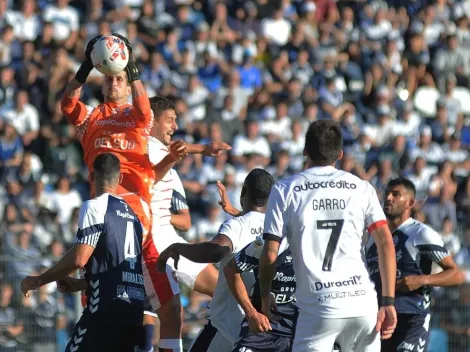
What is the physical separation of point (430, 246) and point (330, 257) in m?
2.89

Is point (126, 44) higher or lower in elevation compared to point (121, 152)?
higher

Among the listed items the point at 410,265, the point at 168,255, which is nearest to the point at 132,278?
the point at 168,255

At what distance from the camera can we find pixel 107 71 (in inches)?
393

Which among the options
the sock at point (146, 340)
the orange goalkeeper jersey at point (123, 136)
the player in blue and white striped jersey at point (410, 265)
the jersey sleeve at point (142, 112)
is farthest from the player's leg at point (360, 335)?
the jersey sleeve at point (142, 112)

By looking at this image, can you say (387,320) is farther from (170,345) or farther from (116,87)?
(116,87)

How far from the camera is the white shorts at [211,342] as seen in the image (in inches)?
381

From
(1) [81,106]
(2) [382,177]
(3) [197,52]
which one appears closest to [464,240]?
(2) [382,177]

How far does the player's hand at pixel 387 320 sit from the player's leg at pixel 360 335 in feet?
0.35

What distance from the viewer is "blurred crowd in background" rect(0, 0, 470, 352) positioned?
15812mm

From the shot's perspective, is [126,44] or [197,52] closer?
[126,44]

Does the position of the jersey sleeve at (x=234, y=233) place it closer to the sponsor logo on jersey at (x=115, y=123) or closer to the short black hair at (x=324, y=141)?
the short black hair at (x=324, y=141)

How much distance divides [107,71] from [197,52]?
11092mm

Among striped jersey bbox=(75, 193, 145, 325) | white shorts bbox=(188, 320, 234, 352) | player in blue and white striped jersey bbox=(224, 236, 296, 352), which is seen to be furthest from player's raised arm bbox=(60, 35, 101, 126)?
player in blue and white striped jersey bbox=(224, 236, 296, 352)

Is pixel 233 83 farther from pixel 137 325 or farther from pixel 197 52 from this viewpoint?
pixel 137 325
